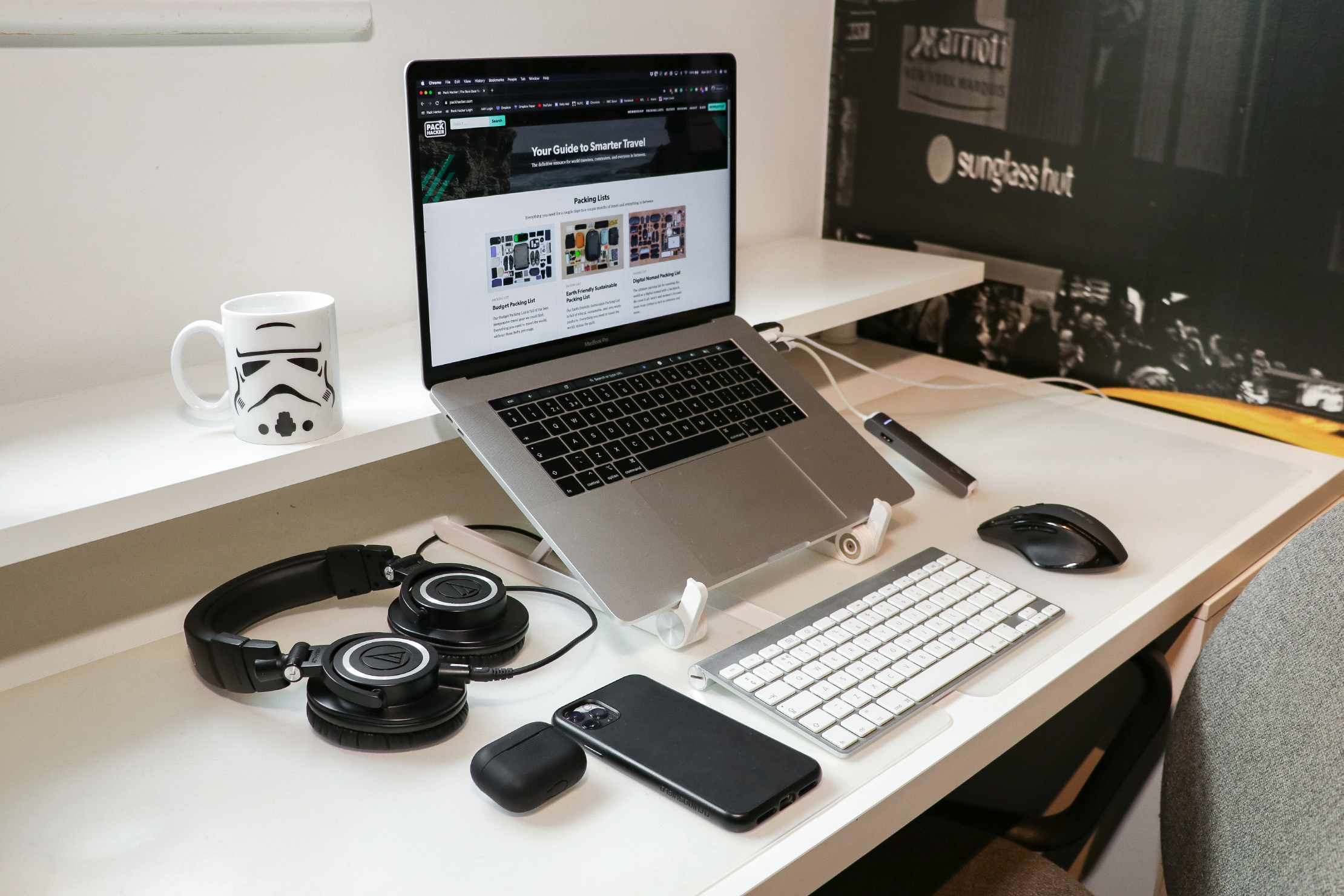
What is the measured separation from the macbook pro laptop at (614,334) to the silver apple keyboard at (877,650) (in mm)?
80

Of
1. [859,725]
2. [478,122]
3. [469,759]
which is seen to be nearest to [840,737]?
[859,725]

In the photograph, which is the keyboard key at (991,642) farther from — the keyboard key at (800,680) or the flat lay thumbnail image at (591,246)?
the flat lay thumbnail image at (591,246)

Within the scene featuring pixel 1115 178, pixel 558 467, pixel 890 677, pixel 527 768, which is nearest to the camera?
pixel 527 768

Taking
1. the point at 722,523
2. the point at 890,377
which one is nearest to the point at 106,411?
the point at 722,523

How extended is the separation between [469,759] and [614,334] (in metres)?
0.45

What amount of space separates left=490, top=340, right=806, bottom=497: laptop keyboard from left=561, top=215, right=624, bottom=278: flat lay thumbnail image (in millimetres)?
100

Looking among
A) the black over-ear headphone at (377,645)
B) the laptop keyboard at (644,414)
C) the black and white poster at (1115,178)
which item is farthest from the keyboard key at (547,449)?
the black and white poster at (1115,178)

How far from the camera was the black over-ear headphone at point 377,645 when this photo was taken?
71 cm

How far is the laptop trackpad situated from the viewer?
2.87ft

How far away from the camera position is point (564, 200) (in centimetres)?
93

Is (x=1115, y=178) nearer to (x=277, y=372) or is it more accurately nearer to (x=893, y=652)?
(x=893, y=652)

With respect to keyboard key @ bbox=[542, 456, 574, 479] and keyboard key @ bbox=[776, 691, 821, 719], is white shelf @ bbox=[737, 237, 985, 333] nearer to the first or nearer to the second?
keyboard key @ bbox=[542, 456, 574, 479]

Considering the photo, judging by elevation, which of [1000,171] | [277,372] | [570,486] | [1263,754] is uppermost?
[1000,171]

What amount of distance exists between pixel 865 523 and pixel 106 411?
70 centimetres
